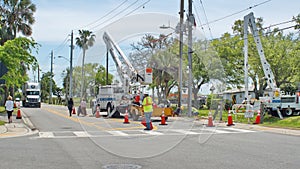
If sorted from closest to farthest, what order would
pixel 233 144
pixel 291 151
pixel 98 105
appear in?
pixel 291 151
pixel 233 144
pixel 98 105

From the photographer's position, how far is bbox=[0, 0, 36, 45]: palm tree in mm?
38144

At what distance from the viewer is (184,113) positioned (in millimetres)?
33062

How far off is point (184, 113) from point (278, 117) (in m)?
8.85

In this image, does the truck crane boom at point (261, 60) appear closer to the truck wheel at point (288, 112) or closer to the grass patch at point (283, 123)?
the truck wheel at point (288, 112)

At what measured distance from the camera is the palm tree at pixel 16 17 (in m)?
38.1

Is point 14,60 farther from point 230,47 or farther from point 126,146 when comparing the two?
point 230,47

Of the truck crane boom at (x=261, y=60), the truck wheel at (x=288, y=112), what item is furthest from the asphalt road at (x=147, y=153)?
the truck crane boom at (x=261, y=60)

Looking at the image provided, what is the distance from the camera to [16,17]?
3931cm

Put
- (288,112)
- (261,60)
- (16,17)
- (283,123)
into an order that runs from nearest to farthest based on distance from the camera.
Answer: (283,123), (288,112), (261,60), (16,17)

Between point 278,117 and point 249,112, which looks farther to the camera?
point 278,117

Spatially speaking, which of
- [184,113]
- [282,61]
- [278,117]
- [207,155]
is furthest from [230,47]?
[207,155]

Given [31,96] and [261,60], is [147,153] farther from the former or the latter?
[31,96]

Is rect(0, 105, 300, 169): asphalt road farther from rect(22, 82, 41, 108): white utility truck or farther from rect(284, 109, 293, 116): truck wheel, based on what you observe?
A: rect(22, 82, 41, 108): white utility truck

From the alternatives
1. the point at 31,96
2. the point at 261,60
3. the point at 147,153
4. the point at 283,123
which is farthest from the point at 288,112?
the point at 31,96
